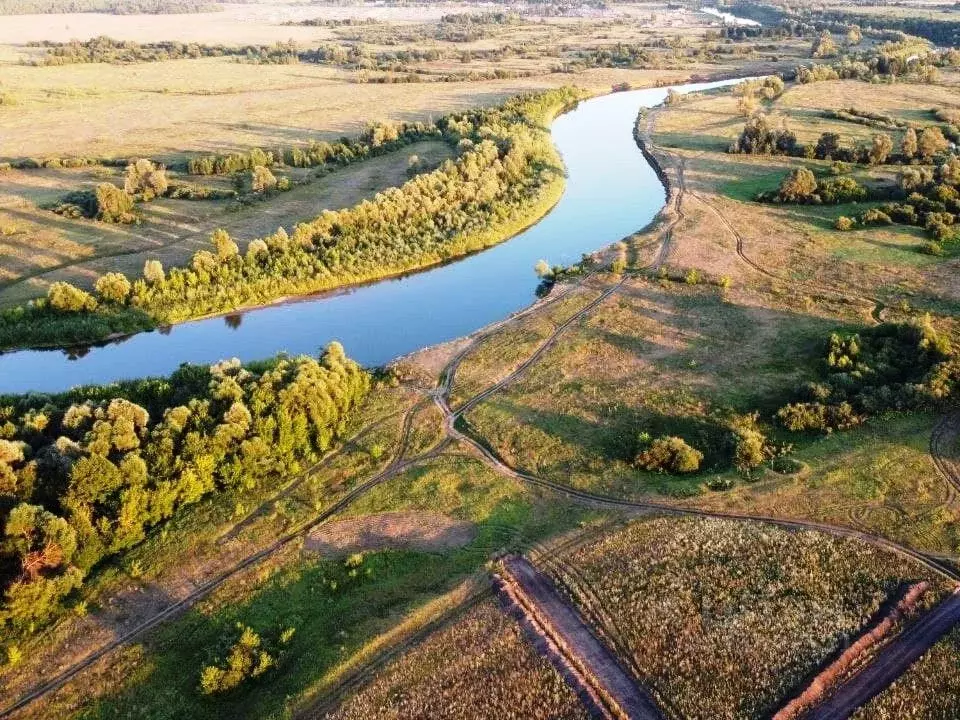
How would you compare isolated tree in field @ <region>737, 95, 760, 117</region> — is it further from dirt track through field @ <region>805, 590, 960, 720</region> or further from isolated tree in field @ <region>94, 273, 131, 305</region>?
dirt track through field @ <region>805, 590, 960, 720</region>

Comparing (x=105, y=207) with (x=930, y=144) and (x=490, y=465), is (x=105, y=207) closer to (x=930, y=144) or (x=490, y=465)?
(x=490, y=465)

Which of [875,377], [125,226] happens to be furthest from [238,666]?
[125,226]

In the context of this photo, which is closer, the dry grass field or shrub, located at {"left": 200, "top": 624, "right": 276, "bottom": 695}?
shrub, located at {"left": 200, "top": 624, "right": 276, "bottom": 695}

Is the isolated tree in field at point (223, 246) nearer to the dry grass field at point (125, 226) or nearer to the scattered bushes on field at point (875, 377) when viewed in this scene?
the dry grass field at point (125, 226)

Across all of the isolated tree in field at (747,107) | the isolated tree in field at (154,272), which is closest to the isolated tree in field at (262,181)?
the isolated tree in field at (154,272)

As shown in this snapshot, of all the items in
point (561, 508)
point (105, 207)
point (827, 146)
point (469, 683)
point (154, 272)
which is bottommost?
point (469, 683)

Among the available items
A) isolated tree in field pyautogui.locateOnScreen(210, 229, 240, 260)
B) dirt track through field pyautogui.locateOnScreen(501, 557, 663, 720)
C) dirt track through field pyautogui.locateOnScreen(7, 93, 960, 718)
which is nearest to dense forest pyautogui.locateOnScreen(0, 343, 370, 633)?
dirt track through field pyautogui.locateOnScreen(7, 93, 960, 718)
